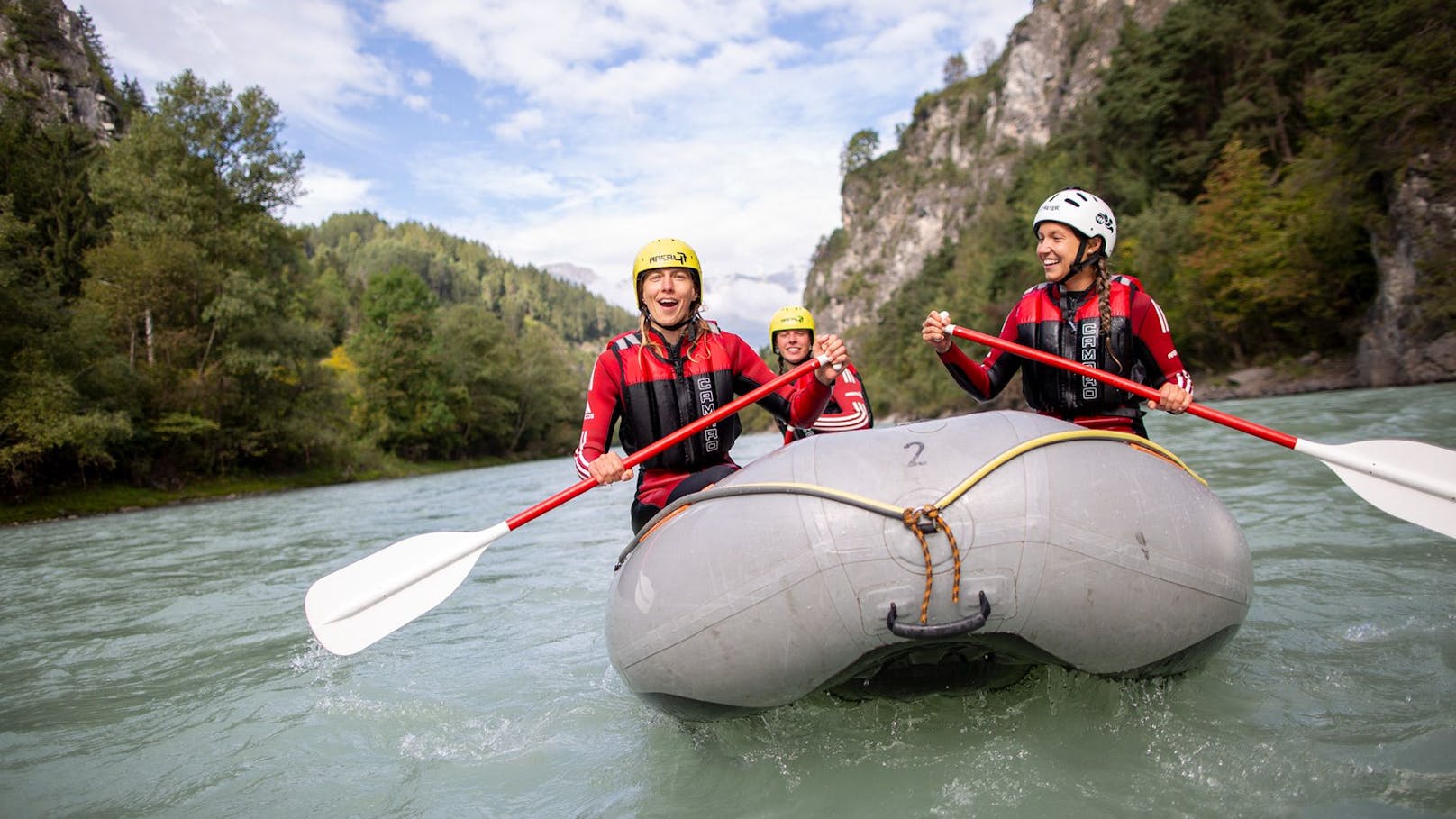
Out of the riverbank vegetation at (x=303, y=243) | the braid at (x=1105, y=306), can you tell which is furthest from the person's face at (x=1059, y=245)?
the riverbank vegetation at (x=303, y=243)

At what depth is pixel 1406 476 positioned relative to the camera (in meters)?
3.18

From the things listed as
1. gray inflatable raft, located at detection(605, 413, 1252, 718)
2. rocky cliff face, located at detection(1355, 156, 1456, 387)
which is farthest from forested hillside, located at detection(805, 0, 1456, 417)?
gray inflatable raft, located at detection(605, 413, 1252, 718)

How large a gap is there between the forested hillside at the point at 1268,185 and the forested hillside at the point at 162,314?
98.9ft

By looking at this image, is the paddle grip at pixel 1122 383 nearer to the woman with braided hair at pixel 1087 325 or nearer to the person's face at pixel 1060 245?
the woman with braided hair at pixel 1087 325

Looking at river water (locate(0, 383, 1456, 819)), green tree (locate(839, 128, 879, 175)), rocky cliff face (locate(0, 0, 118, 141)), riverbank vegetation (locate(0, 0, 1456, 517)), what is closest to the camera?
river water (locate(0, 383, 1456, 819))

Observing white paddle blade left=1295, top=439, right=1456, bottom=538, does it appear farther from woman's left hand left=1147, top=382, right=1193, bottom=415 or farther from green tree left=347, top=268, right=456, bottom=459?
green tree left=347, top=268, right=456, bottom=459

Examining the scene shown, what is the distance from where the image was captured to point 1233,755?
7.86 feet

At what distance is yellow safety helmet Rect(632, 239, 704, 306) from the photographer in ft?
12.1

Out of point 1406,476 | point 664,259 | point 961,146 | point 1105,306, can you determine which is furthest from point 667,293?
point 961,146

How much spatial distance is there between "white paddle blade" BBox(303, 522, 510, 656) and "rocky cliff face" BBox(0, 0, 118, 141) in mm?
40370

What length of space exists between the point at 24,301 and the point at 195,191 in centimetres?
799

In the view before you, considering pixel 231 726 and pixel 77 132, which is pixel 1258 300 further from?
pixel 77 132

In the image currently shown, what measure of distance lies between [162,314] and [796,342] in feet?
80.4

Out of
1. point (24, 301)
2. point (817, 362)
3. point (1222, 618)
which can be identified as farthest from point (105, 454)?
point (1222, 618)
